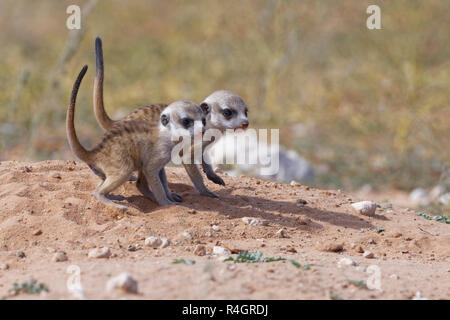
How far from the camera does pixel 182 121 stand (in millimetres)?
4824

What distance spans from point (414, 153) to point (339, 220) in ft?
18.5

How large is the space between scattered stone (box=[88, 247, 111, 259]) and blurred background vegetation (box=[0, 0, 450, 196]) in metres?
4.04

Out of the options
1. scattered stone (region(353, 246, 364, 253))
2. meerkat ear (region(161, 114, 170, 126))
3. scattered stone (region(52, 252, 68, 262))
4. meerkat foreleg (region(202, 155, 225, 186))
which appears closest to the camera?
scattered stone (region(52, 252, 68, 262))

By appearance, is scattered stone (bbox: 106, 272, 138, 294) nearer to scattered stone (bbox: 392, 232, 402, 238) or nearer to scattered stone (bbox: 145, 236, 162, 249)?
scattered stone (bbox: 145, 236, 162, 249)

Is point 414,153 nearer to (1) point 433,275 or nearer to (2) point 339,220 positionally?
(2) point 339,220

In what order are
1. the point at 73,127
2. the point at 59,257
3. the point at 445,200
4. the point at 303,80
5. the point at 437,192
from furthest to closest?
the point at 303,80 → the point at 437,192 → the point at 445,200 → the point at 73,127 → the point at 59,257

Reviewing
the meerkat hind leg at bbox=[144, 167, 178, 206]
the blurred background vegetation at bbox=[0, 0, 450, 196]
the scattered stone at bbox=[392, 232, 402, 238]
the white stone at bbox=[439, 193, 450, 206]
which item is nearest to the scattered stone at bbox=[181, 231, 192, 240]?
the meerkat hind leg at bbox=[144, 167, 178, 206]

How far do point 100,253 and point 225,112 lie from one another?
2.00 metres

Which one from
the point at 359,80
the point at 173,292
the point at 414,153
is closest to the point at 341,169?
the point at 414,153

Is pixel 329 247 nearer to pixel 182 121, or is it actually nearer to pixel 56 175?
pixel 182 121

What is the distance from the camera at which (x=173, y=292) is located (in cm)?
314

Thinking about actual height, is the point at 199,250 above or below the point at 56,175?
below

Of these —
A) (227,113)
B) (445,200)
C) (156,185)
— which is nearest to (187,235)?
(156,185)

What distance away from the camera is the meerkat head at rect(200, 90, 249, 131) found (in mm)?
5395
